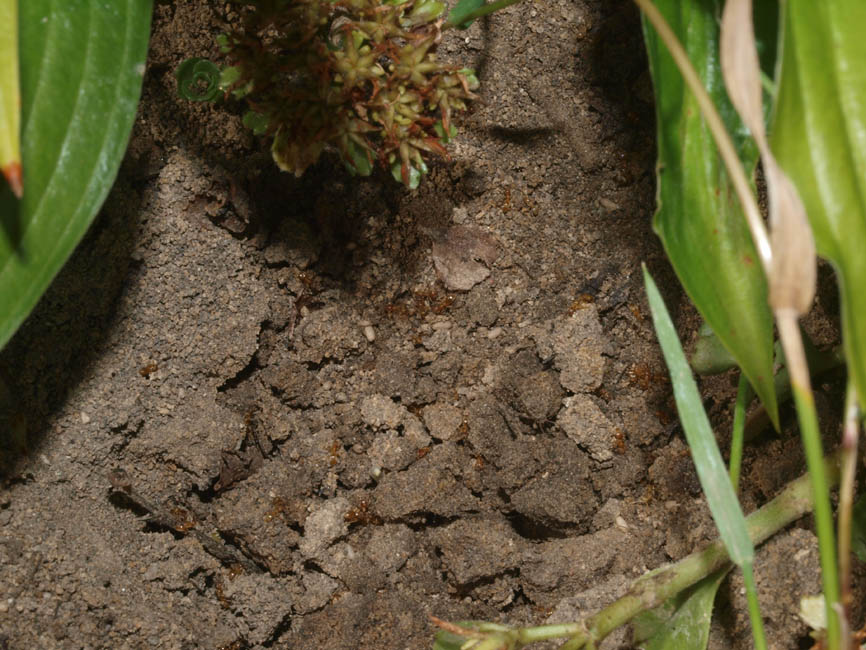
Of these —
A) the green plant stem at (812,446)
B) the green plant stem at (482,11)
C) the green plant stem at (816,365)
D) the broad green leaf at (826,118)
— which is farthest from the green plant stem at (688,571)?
the green plant stem at (482,11)

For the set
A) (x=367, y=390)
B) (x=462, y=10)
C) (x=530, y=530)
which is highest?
(x=462, y=10)

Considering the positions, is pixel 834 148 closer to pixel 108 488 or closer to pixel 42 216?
pixel 42 216

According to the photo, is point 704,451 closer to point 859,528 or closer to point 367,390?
point 859,528

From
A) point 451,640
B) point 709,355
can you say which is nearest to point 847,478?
point 709,355

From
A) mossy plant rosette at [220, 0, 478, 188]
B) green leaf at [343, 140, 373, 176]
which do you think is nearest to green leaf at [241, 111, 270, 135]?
mossy plant rosette at [220, 0, 478, 188]


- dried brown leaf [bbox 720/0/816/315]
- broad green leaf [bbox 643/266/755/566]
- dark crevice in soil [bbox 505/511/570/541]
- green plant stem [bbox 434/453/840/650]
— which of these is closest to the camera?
dried brown leaf [bbox 720/0/816/315]

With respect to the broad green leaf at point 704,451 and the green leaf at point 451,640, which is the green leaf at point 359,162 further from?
the green leaf at point 451,640

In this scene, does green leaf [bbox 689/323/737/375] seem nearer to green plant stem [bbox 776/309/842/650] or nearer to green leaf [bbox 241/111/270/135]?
green plant stem [bbox 776/309/842/650]
